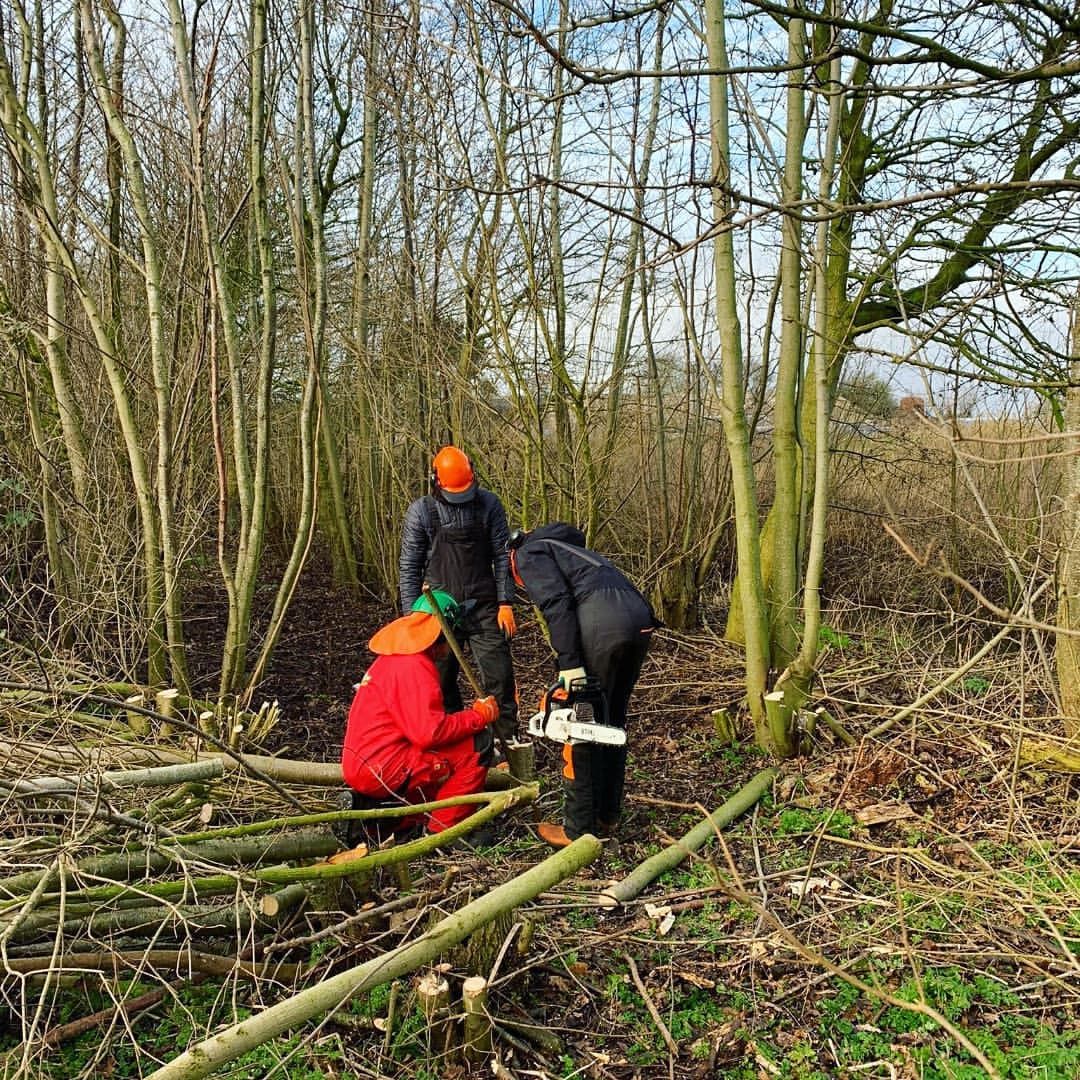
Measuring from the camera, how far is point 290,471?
12422 mm

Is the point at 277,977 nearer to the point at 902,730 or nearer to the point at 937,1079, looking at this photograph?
the point at 937,1079

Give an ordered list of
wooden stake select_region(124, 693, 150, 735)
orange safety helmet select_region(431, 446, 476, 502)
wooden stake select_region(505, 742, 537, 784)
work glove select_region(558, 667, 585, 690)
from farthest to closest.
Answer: orange safety helmet select_region(431, 446, 476, 502) → wooden stake select_region(124, 693, 150, 735) → wooden stake select_region(505, 742, 537, 784) → work glove select_region(558, 667, 585, 690)

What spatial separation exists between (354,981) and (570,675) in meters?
1.86

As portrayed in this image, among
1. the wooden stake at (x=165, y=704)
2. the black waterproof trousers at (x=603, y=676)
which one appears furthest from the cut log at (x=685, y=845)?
the wooden stake at (x=165, y=704)

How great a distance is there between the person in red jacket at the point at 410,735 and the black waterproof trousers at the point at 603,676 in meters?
0.46

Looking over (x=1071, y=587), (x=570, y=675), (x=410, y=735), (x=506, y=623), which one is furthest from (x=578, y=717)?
(x=1071, y=587)

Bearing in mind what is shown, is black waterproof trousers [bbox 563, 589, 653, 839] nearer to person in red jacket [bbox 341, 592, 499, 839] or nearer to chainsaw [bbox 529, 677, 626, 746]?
chainsaw [bbox 529, 677, 626, 746]

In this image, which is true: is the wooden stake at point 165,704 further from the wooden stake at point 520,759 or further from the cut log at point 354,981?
the cut log at point 354,981

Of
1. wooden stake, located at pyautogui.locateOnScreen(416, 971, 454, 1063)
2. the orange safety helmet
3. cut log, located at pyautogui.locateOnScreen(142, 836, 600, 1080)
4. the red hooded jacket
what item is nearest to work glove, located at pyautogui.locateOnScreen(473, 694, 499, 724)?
the red hooded jacket

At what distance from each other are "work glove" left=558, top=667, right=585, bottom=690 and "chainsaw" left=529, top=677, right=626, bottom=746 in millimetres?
17

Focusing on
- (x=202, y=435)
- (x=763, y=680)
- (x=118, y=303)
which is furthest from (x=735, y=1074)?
(x=118, y=303)

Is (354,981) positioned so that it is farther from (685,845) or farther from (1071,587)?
(1071,587)

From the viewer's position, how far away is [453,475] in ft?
18.1

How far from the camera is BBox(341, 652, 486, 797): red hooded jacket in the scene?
12.5 ft
